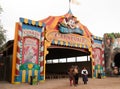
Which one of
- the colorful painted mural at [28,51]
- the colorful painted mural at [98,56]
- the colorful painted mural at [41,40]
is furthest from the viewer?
the colorful painted mural at [98,56]

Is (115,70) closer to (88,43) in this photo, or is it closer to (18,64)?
(88,43)

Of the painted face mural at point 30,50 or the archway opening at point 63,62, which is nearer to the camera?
the painted face mural at point 30,50

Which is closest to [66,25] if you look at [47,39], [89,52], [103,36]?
[47,39]

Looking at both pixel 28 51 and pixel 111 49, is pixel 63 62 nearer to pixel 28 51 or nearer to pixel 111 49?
pixel 111 49

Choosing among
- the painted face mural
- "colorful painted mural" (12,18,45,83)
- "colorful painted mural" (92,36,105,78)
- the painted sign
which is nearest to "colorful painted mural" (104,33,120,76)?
"colorful painted mural" (92,36,105,78)

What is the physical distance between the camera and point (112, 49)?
25188mm

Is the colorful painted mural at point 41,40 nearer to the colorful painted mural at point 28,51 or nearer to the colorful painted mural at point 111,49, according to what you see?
the colorful painted mural at point 28,51

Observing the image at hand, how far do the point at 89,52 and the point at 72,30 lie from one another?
12.4ft

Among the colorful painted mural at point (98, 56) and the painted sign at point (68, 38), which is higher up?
the painted sign at point (68, 38)

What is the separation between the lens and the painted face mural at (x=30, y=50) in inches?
622

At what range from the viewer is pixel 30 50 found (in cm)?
1619

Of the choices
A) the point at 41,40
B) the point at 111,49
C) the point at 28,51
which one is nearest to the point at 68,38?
the point at 41,40

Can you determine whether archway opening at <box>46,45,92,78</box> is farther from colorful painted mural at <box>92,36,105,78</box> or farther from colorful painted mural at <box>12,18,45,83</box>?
colorful painted mural at <box>12,18,45,83</box>

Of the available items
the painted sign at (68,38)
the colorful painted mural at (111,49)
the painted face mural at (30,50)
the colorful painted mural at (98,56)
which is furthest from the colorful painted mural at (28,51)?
the colorful painted mural at (111,49)
